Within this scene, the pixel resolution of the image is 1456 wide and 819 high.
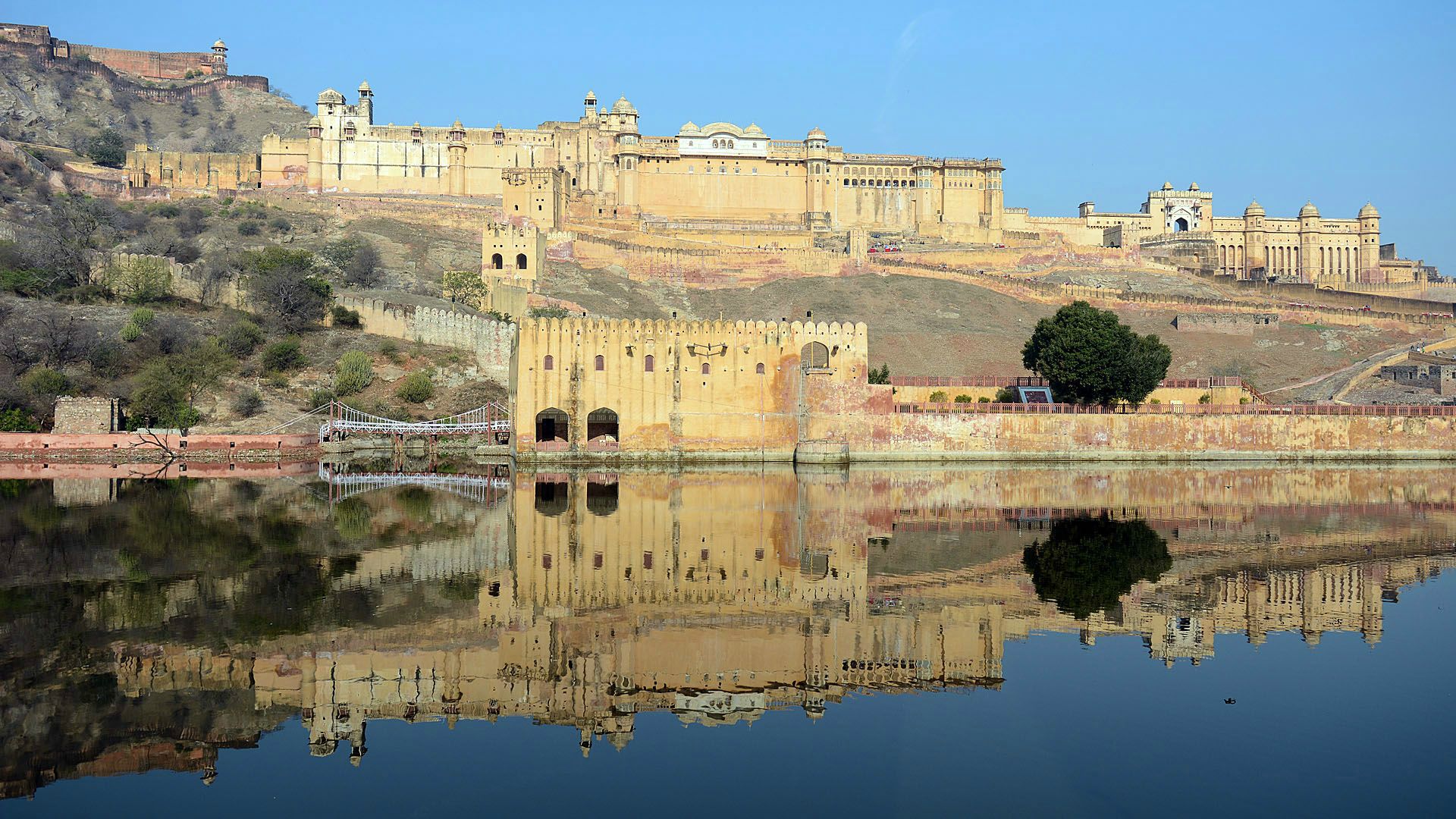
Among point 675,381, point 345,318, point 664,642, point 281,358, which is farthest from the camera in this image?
point 345,318

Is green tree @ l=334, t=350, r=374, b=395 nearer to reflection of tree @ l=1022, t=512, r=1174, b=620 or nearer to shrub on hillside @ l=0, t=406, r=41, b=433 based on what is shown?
shrub on hillside @ l=0, t=406, r=41, b=433

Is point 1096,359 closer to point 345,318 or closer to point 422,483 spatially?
point 422,483

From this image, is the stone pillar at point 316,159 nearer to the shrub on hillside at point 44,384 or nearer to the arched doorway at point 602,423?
the shrub on hillside at point 44,384

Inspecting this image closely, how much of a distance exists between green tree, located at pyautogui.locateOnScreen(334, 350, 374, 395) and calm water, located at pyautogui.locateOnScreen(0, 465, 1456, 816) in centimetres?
1594

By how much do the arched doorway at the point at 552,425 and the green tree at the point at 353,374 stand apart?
889 cm

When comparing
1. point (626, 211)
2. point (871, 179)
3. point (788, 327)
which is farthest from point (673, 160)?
point (788, 327)

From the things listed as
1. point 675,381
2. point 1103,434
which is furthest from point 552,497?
point 1103,434

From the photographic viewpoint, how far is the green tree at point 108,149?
83.5 m

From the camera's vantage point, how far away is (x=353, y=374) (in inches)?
1575

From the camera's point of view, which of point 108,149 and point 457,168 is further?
point 108,149

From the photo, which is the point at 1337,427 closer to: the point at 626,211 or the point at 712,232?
the point at 712,232

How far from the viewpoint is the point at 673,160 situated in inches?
2931

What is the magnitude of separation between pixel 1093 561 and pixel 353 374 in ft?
94.1

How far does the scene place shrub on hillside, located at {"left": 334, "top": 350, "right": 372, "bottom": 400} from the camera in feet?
131
